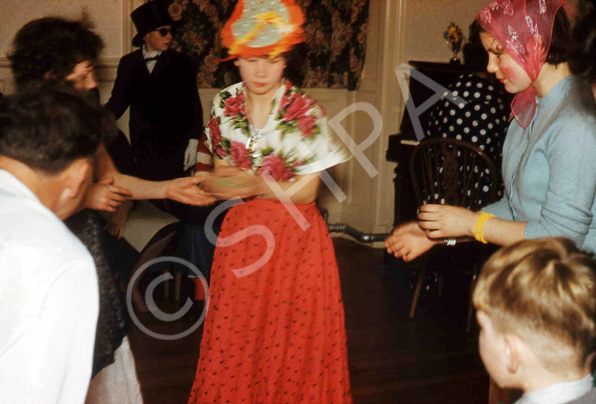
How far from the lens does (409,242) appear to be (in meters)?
1.90

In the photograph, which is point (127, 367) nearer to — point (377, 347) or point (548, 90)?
point (548, 90)

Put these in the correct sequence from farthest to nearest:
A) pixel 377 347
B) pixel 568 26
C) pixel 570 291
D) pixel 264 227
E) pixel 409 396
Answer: pixel 377 347 → pixel 409 396 → pixel 264 227 → pixel 568 26 → pixel 570 291

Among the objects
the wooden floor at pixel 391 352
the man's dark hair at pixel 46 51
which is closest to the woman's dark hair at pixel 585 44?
the man's dark hair at pixel 46 51

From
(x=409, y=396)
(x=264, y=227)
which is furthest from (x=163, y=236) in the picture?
(x=264, y=227)

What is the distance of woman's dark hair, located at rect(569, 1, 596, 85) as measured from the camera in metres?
1.20

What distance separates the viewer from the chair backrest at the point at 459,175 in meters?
3.44

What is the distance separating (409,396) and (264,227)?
1184mm

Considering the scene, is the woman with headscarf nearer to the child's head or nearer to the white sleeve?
the child's head

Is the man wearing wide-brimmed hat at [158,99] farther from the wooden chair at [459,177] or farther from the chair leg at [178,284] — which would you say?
the wooden chair at [459,177]

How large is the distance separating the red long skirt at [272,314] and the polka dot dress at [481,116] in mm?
1528

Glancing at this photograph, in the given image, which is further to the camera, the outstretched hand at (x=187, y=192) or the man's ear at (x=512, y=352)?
the outstretched hand at (x=187, y=192)

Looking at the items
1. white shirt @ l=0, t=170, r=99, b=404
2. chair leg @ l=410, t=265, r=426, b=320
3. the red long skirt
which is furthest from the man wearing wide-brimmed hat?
white shirt @ l=0, t=170, r=99, b=404

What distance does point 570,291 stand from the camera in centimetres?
115

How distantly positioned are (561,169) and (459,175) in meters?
2.00
